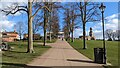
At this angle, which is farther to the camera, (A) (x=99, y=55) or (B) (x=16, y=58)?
(B) (x=16, y=58)

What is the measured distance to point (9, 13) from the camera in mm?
26844

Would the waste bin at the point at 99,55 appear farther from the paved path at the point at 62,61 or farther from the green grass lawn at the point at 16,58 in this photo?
the green grass lawn at the point at 16,58

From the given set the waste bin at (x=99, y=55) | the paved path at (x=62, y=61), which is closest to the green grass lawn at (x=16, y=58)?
the paved path at (x=62, y=61)

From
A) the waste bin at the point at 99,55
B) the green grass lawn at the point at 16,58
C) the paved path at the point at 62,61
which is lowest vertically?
the paved path at the point at 62,61

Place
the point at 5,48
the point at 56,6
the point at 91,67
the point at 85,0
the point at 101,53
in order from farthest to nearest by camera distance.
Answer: the point at 85,0, the point at 56,6, the point at 5,48, the point at 101,53, the point at 91,67

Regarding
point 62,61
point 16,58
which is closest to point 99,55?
point 62,61

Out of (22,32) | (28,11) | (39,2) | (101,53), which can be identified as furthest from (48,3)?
(22,32)

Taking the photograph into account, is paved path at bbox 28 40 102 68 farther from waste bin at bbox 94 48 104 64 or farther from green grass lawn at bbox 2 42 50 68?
green grass lawn at bbox 2 42 50 68

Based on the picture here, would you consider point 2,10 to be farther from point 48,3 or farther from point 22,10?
point 48,3

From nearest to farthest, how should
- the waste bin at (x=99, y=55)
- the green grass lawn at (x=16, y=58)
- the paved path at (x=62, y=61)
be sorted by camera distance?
1. the green grass lawn at (x=16, y=58)
2. the paved path at (x=62, y=61)
3. the waste bin at (x=99, y=55)

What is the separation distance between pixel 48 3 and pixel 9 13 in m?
9.20

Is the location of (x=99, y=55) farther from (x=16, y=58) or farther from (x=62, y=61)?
(x=16, y=58)

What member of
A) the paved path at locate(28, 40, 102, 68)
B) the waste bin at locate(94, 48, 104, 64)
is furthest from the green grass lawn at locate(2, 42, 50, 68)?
the waste bin at locate(94, 48, 104, 64)

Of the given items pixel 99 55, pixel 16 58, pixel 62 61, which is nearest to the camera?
pixel 99 55
